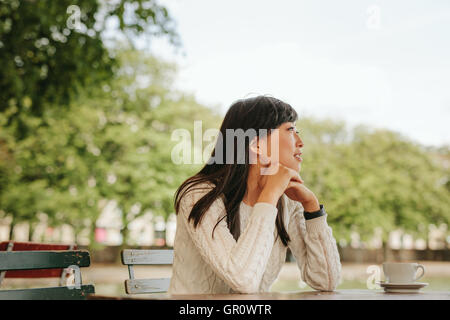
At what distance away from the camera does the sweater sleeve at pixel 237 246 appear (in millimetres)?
1391

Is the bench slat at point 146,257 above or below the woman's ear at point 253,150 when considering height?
below

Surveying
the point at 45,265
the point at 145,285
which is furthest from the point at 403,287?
the point at 45,265

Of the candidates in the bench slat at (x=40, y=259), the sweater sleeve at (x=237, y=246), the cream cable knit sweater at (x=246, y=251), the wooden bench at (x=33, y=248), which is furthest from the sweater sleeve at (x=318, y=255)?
the wooden bench at (x=33, y=248)

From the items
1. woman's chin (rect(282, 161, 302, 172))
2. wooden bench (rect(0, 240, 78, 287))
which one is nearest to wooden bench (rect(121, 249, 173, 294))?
woman's chin (rect(282, 161, 302, 172))

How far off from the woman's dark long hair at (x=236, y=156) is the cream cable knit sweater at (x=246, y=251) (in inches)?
1.8

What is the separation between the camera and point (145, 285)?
6.35 feet

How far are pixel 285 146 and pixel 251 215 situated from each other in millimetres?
300

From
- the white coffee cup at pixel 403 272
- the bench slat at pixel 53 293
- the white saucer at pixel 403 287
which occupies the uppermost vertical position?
the white coffee cup at pixel 403 272

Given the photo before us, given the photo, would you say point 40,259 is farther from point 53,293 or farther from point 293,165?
point 293,165

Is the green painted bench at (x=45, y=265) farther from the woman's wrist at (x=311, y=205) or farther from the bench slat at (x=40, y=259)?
the woman's wrist at (x=311, y=205)

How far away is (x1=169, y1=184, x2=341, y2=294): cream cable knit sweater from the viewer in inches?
55.7

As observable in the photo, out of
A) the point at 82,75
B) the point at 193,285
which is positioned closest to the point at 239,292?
the point at 193,285

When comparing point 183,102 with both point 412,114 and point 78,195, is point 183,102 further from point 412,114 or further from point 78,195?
point 412,114
